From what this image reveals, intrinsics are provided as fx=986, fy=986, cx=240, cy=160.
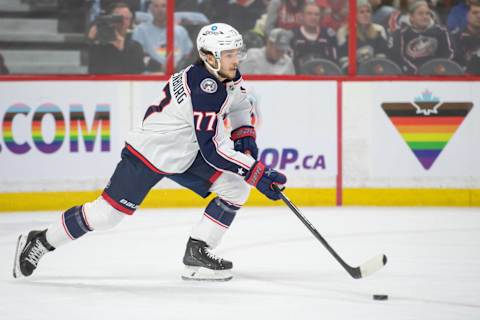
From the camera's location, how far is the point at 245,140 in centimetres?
431

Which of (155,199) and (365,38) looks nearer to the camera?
(155,199)

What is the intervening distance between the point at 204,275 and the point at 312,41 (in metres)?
2.87

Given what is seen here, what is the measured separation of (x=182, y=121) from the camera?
13.5 feet

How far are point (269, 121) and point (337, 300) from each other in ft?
9.85

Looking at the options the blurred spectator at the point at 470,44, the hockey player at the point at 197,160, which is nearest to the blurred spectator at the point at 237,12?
the blurred spectator at the point at 470,44

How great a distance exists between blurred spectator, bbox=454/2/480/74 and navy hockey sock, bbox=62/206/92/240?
11.5 feet

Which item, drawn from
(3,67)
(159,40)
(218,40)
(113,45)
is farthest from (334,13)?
(218,40)

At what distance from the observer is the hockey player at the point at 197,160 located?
3996 mm

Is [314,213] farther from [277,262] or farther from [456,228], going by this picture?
[277,262]

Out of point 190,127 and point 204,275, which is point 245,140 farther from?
point 204,275

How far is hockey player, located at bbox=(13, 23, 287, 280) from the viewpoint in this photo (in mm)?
3996

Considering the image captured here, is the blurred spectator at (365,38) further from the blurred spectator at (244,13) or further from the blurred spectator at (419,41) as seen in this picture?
the blurred spectator at (244,13)

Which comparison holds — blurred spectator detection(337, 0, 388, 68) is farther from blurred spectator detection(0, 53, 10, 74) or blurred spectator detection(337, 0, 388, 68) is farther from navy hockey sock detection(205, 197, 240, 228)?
navy hockey sock detection(205, 197, 240, 228)

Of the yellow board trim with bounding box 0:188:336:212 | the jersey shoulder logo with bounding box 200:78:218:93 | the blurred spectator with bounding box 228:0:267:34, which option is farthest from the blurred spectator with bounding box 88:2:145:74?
the jersey shoulder logo with bounding box 200:78:218:93
